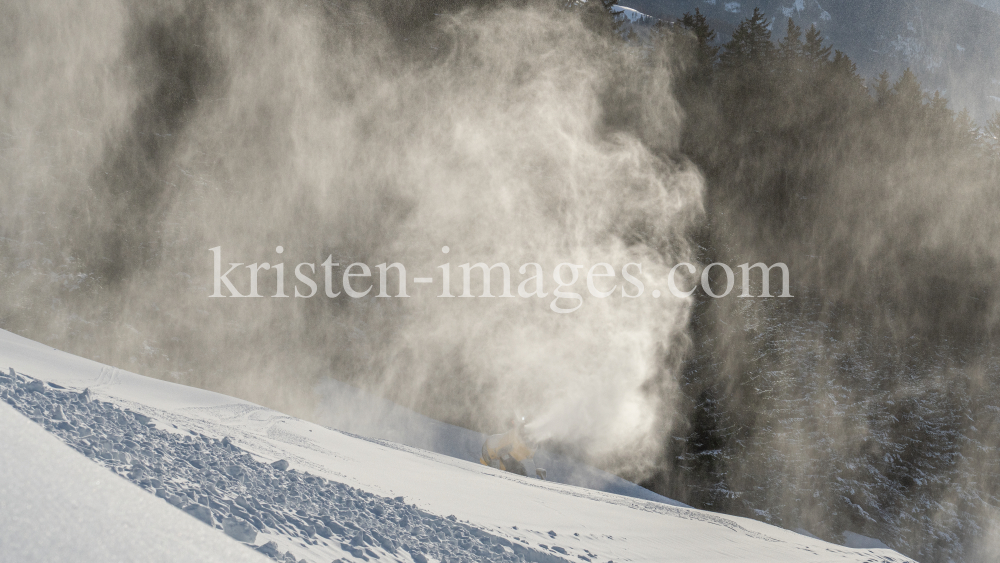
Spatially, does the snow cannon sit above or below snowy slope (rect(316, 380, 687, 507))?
above

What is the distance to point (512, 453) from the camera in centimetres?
940

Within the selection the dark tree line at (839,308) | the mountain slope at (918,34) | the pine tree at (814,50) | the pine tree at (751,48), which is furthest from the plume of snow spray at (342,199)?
the mountain slope at (918,34)

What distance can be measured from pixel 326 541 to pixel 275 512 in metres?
0.29

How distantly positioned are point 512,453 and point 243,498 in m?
7.43

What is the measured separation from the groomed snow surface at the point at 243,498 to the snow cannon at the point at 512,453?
11.7 feet

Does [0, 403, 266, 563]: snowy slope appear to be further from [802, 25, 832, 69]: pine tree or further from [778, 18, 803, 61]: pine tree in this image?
[802, 25, 832, 69]: pine tree

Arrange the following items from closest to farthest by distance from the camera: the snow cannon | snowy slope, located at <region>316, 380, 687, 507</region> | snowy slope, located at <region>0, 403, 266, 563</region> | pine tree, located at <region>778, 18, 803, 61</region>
→ snowy slope, located at <region>0, 403, 266, 563</region>, the snow cannon, snowy slope, located at <region>316, 380, 687, 507</region>, pine tree, located at <region>778, 18, 803, 61</region>

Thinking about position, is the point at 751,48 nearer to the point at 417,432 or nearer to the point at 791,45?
the point at 791,45

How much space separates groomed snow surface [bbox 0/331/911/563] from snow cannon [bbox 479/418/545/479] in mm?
3556

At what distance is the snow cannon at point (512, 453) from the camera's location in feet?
30.7

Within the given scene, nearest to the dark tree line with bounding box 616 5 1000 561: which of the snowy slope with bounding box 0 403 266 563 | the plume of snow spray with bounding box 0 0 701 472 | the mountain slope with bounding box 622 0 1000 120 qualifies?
the plume of snow spray with bounding box 0 0 701 472

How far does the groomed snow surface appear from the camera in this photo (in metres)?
1.55

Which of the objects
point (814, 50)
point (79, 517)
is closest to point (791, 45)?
point (814, 50)

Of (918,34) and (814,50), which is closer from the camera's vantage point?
(814,50)
